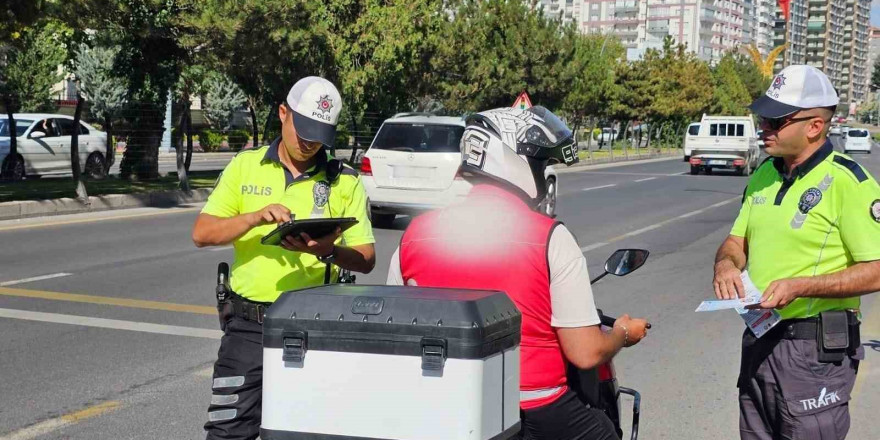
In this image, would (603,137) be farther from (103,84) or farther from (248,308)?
(248,308)

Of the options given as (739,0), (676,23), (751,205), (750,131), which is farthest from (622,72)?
(739,0)

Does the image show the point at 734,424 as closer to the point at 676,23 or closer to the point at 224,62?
the point at 224,62

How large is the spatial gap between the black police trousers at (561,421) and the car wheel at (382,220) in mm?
13680

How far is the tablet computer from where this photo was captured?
3.35 meters

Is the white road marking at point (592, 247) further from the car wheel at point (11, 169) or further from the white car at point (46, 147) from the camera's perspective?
the white car at point (46, 147)

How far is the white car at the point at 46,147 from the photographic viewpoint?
23.7 m

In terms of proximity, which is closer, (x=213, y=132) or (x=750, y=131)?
(x=750, y=131)

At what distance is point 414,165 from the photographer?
1597cm

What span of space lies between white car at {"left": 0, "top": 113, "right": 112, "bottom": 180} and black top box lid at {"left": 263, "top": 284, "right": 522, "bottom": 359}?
74.0 ft

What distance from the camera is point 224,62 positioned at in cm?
2059

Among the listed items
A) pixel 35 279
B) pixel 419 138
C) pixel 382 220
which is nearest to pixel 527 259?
pixel 35 279

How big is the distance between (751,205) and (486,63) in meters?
32.8

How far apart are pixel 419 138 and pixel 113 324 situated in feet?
27.5

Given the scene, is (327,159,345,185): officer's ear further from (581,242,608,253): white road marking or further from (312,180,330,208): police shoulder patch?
(581,242,608,253): white road marking
